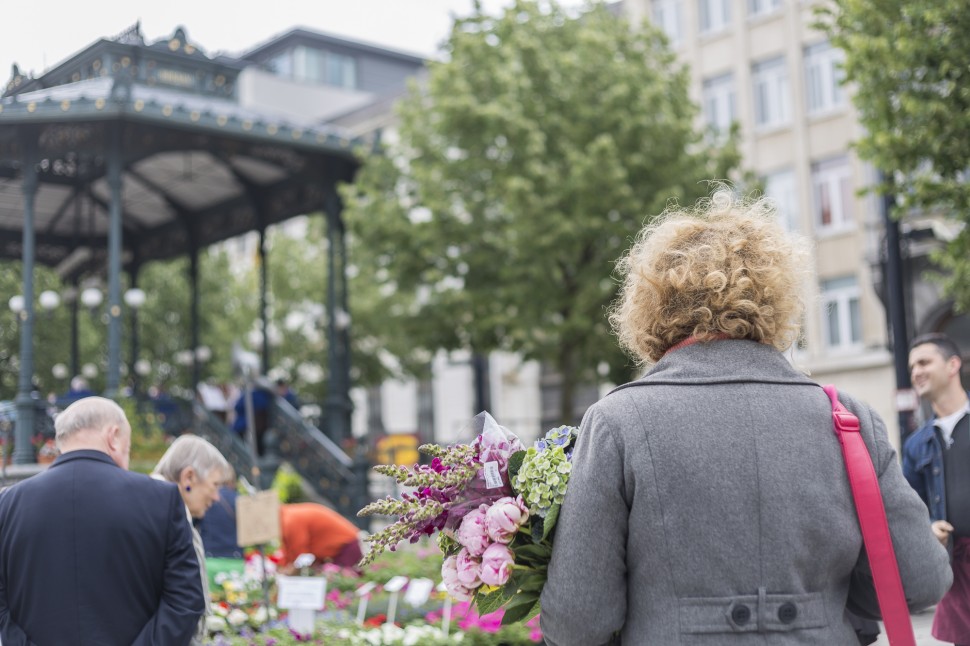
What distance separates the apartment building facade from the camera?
27578 mm

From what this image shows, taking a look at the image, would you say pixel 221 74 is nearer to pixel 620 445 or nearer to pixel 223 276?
pixel 620 445

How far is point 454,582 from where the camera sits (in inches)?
113

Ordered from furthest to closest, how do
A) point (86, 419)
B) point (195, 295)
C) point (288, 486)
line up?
point (195, 295) < point (288, 486) < point (86, 419)

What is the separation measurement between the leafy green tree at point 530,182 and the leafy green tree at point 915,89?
7077 millimetres

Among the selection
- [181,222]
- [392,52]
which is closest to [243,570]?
[181,222]

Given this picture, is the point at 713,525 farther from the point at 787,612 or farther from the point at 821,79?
the point at 821,79

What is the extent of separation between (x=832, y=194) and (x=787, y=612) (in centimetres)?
2834

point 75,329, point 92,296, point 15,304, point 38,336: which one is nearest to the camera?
point 15,304

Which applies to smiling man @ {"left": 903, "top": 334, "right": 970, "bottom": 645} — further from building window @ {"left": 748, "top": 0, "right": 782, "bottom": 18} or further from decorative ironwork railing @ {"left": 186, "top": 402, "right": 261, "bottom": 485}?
building window @ {"left": 748, "top": 0, "right": 782, "bottom": 18}

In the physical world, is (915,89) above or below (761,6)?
below

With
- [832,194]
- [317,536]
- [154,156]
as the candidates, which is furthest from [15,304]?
[832,194]

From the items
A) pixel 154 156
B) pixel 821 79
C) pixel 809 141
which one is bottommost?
pixel 154 156

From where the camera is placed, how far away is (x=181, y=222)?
21156 mm

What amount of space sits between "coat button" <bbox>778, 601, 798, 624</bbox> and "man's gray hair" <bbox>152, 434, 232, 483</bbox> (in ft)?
11.9
